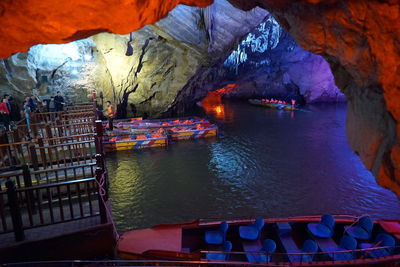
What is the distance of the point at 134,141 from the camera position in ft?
45.8

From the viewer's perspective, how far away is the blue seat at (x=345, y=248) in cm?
517

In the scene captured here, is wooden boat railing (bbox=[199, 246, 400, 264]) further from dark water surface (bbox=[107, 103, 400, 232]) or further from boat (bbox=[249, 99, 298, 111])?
boat (bbox=[249, 99, 298, 111])

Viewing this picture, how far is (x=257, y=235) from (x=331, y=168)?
6932 mm

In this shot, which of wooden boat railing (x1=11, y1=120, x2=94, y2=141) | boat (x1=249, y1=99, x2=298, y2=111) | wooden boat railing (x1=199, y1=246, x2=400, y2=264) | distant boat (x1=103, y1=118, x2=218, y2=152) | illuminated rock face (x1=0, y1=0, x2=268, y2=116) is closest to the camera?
wooden boat railing (x1=199, y1=246, x2=400, y2=264)

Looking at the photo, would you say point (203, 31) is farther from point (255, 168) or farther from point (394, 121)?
point (394, 121)

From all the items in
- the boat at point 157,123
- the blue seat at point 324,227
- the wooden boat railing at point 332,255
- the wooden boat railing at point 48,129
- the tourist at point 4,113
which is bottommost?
the wooden boat railing at point 332,255

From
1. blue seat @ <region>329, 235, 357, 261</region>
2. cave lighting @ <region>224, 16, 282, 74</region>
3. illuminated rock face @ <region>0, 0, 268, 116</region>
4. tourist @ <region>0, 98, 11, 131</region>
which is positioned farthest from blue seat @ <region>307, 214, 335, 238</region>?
cave lighting @ <region>224, 16, 282, 74</region>

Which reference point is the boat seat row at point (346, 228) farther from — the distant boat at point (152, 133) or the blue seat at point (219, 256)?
the distant boat at point (152, 133)

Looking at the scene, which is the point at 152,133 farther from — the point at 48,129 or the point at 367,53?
the point at 367,53

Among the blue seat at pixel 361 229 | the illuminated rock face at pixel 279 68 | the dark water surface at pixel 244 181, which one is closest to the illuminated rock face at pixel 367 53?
the blue seat at pixel 361 229

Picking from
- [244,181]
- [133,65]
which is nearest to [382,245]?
[244,181]

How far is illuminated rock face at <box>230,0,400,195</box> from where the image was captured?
3.36m

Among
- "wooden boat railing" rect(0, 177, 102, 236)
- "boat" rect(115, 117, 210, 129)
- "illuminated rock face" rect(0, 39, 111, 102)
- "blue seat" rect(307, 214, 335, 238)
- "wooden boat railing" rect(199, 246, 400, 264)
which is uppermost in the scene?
"illuminated rock face" rect(0, 39, 111, 102)

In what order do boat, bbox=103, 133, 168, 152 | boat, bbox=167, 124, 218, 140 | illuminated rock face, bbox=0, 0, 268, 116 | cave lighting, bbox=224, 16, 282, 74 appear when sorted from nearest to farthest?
boat, bbox=103, 133, 168, 152 < boat, bbox=167, 124, 218, 140 < illuminated rock face, bbox=0, 0, 268, 116 < cave lighting, bbox=224, 16, 282, 74
